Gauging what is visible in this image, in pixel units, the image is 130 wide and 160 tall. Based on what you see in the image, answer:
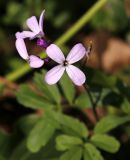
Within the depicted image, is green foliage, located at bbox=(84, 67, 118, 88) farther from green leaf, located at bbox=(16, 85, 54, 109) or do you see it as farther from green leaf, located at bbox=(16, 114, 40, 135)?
green leaf, located at bbox=(16, 114, 40, 135)

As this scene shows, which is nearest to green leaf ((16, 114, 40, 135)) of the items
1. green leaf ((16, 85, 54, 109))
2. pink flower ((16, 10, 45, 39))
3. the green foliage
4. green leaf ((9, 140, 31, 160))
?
green leaf ((9, 140, 31, 160))

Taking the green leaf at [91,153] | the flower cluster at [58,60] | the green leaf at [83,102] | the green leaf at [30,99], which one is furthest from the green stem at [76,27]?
the flower cluster at [58,60]

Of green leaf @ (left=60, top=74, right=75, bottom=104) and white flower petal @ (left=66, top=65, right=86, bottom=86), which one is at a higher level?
white flower petal @ (left=66, top=65, right=86, bottom=86)

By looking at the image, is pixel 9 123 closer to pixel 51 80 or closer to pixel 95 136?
pixel 95 136

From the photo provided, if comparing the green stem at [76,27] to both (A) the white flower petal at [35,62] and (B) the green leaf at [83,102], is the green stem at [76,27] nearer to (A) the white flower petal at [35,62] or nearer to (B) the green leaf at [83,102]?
(B) the green leaf at [83,102]

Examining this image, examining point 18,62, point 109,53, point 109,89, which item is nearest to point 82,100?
point 109,89

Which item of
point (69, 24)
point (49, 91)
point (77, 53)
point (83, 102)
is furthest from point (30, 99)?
point (69, 24)
